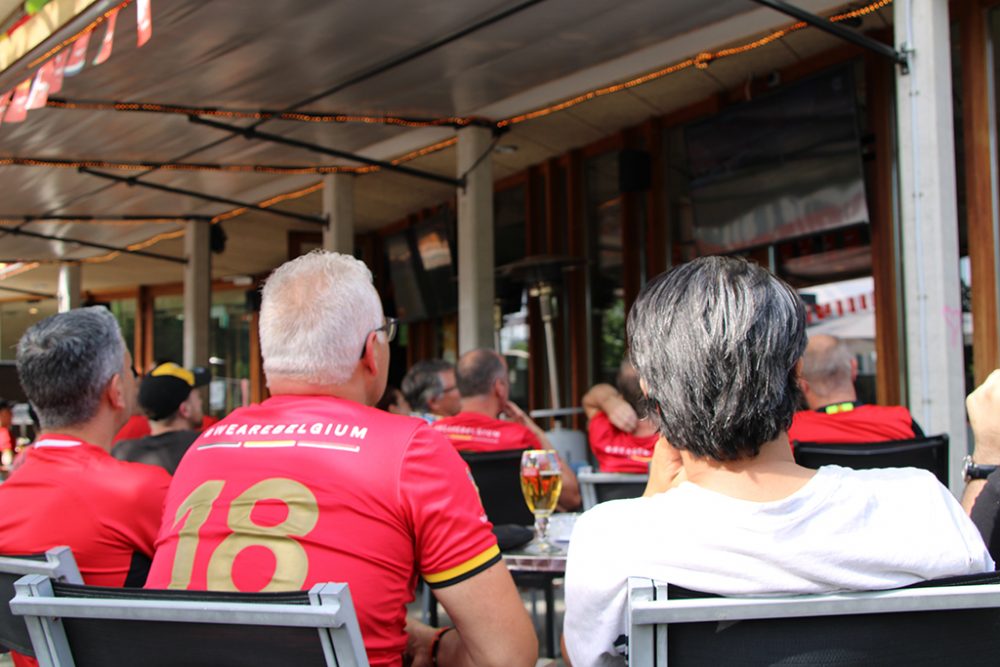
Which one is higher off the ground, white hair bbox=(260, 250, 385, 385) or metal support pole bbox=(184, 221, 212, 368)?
metal support pole bbox=(184, 221, 212, 368)

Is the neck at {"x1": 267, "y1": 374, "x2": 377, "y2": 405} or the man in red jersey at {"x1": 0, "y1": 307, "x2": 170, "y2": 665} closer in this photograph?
the neck at {"x1": 267, "y1": 374, "x2": 377, "y2": 405}

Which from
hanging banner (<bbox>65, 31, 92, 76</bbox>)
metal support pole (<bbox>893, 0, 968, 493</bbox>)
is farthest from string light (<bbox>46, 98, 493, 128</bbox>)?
metal support pole (<bbox>893, 0, 968, 493</bbox>)

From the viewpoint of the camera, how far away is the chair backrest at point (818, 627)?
1.07 metres

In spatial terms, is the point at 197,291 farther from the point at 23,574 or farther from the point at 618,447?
the point at 23,574

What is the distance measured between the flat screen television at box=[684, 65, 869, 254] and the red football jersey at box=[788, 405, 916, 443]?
3.49 meters

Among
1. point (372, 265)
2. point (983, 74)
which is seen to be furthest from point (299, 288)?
point (372, 265)

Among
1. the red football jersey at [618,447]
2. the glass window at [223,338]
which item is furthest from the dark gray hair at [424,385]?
the glass window at [223,338]

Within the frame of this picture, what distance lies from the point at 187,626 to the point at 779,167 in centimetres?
694

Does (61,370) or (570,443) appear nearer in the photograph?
(61,370)

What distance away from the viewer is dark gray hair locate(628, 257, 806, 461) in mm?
1309

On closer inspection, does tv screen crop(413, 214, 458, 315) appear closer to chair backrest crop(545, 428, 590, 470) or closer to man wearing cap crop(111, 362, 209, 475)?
chair backrest crop(545, 428, 590, 470)

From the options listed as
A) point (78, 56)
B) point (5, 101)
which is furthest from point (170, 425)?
point (5, 101)

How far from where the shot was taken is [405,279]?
12805mm

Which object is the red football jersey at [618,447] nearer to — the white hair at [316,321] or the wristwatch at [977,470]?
the wristwatch at [977,470]
